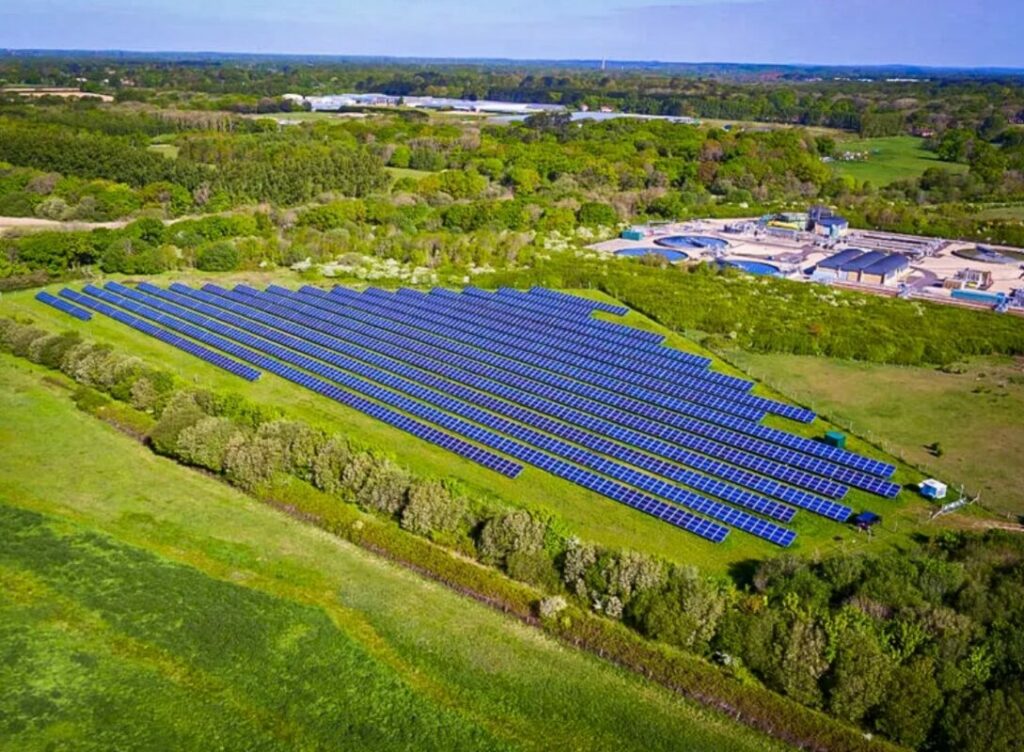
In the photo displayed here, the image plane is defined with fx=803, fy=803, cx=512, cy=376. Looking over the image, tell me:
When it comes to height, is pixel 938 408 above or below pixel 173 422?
below

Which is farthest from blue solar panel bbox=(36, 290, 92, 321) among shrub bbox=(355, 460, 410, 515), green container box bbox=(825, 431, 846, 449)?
green container box bbox=(825, 431, 846, 449)

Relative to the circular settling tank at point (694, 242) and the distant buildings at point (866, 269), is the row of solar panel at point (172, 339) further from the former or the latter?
the distant buildings at point (866, 269)

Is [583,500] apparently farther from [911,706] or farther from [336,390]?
[336,390]

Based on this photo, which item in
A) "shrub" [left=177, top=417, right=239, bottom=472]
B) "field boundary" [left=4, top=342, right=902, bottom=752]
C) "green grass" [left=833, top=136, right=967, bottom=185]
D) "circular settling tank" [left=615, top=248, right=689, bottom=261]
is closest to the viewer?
"field boundary" [left=4, top=342, right=902, bottom=752]

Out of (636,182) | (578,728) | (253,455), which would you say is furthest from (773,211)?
(578,728)

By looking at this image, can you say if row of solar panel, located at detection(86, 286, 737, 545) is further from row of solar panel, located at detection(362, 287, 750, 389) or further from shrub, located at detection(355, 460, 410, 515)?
row of solar panel, located at detection(362, 287, 750, 389)

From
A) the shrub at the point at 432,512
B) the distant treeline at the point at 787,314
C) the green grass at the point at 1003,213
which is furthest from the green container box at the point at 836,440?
the green grass at the point at 1003,213

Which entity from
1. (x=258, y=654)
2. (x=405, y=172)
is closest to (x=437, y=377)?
(x=258, y=654)
